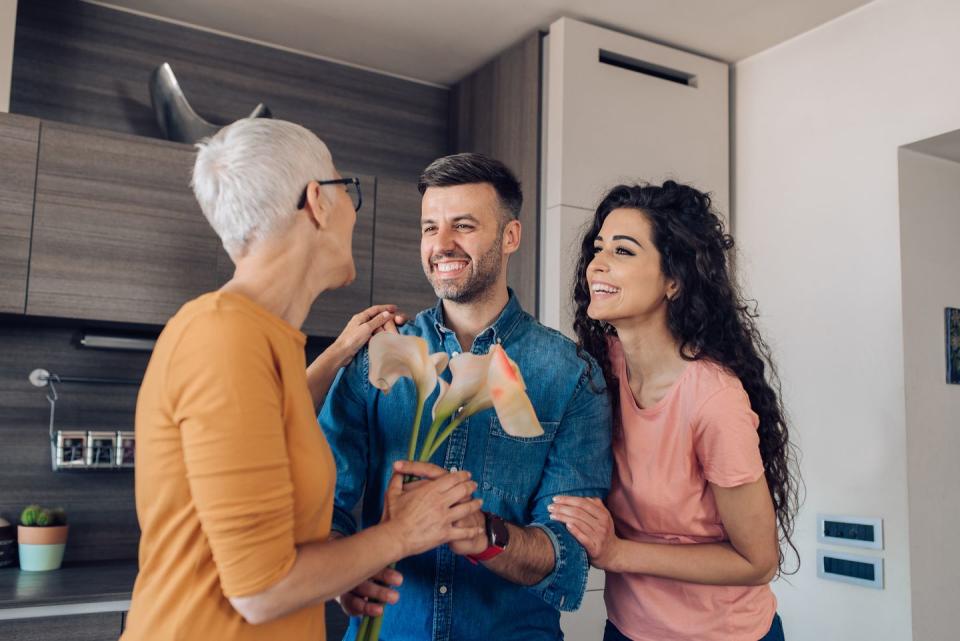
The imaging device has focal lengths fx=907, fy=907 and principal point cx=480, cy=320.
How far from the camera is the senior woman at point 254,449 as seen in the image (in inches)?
41.2

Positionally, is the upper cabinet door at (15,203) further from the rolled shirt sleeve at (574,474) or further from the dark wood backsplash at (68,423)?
the rolled shirt sleeve at (574,474)

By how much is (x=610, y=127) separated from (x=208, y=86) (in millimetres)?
1553

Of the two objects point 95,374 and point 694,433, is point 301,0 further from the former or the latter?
point 694,433

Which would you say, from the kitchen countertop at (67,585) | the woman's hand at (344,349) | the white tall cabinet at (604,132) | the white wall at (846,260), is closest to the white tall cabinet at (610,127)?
the white tall cabinet at (604,132)

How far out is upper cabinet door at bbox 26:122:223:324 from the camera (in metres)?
2.84

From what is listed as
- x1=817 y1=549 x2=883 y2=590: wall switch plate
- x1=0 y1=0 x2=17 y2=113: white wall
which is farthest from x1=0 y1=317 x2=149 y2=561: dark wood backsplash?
x1=817 y1=549 x2=883 y2=590: wall switch plate

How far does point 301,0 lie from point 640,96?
1312 millimetres

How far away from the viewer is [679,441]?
1.69 meters

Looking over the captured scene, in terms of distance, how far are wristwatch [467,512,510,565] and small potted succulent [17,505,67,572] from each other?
6.65 feet

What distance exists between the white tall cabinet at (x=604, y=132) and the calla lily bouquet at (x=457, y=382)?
→ 1.87m

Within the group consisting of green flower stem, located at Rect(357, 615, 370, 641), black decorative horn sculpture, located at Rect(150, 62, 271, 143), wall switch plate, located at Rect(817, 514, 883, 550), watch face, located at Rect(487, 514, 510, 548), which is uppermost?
black decorative horn sculpture, located at Rect(150, 62, 271, 143)

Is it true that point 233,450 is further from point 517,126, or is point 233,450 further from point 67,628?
point 517,126

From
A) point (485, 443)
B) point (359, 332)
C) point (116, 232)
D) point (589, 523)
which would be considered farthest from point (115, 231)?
point (589, 523)

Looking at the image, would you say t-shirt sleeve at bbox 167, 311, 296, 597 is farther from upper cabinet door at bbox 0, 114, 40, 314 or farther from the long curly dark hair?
upper cabinet door at bbox 0, 114, 40, 314
